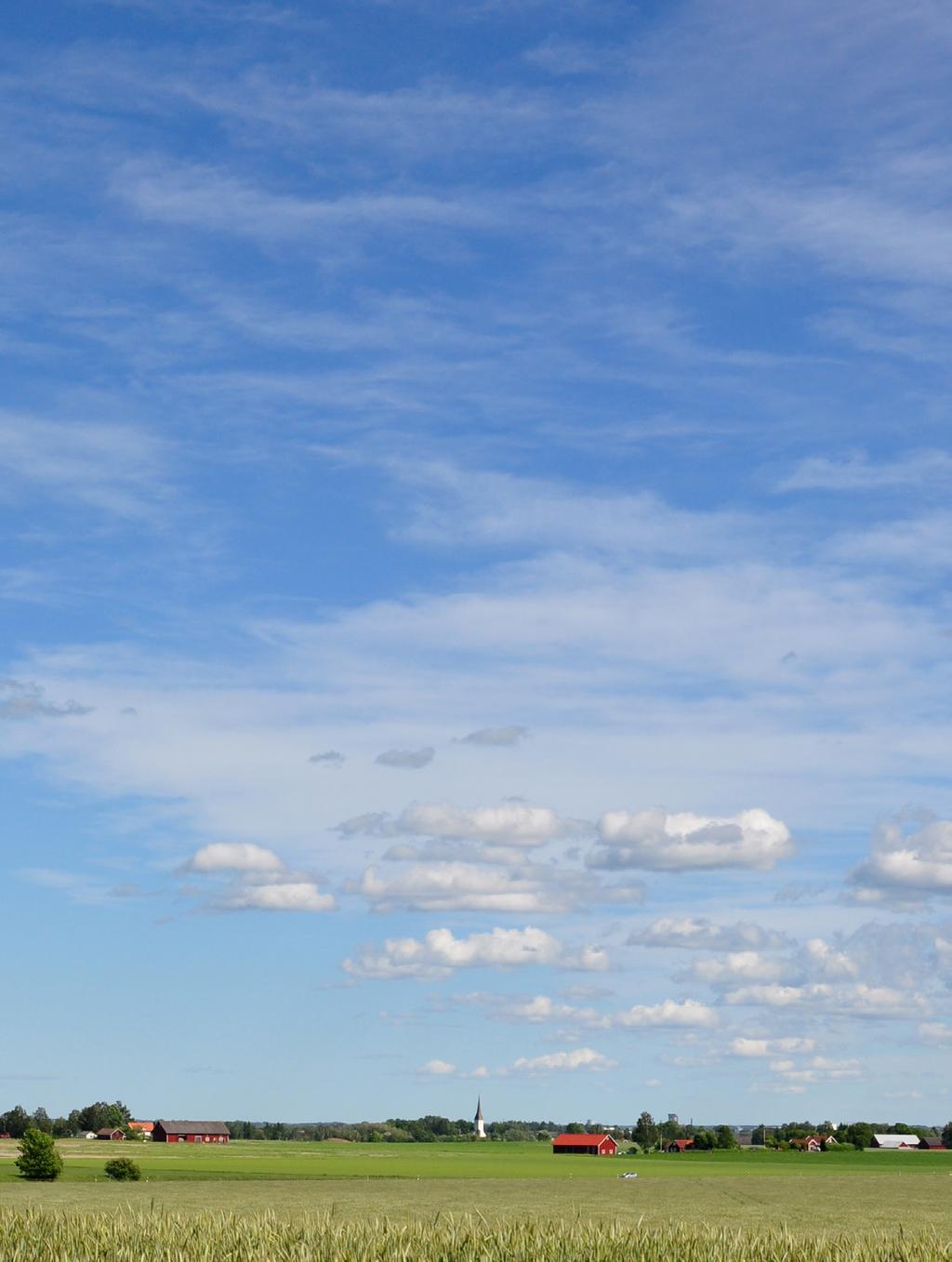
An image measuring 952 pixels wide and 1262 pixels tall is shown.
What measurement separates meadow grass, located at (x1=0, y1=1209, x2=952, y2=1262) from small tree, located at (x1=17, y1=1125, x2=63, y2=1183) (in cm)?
10559

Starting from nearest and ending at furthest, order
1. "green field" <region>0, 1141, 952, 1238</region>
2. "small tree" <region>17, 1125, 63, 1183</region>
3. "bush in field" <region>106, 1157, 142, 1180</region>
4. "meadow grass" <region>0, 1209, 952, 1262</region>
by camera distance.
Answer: "meadow grass" <region>0, 1209, 952, 1262</region>, "green field" <region>0, 1141, 952, 1238</region>, "small tree" <region>17, 1125, 63, 1183</region>, "bush in field" <region>106, 1157, 142, 1180</region>

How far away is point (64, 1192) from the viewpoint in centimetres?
10119

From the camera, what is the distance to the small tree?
126688mm

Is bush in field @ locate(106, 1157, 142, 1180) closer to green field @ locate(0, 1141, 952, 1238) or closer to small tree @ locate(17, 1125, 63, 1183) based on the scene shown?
green field @ locate(0, 1141, 952, 1238)

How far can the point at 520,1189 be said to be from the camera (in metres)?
108

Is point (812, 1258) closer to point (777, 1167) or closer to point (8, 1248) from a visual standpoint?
point (8, 1248)

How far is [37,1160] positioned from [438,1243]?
112 m

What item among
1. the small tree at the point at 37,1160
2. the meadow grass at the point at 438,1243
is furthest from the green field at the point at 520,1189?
the meadow grass at the point at 438,1243

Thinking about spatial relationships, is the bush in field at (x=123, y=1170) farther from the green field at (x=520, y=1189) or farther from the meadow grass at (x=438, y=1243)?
the meadow grass at (x=438, y=1243)

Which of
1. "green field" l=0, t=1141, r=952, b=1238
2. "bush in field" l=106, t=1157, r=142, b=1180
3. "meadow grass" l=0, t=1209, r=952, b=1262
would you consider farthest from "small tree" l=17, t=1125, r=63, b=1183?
"meadow grass" l=0, t=1209, r=952, b=1262

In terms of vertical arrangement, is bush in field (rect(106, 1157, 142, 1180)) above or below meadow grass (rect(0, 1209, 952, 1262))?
below

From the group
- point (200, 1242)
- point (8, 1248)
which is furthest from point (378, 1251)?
point (8, 1248)

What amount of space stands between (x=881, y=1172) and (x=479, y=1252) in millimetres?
147719

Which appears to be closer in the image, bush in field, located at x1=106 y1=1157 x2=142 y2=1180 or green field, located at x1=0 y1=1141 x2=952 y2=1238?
green field, located at x1=0 y1=1141 x2=952 y2=1238
